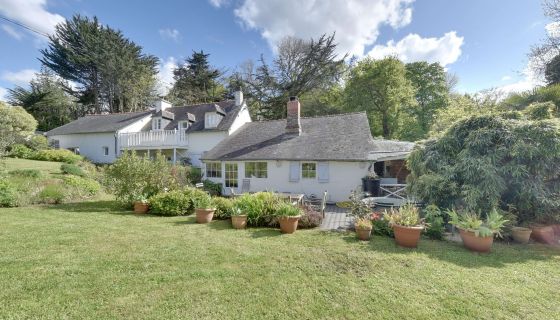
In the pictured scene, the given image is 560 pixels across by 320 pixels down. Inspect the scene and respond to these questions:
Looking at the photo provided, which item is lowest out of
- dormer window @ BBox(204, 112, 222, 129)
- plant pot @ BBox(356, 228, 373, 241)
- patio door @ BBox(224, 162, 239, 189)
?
plant pot @ BBox(356, 228, 373, 241)

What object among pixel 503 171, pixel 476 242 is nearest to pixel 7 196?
pixel 476 242

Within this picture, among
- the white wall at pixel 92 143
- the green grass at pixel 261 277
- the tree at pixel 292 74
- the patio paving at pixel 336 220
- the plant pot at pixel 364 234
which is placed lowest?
the patio paving at pixel 336 220

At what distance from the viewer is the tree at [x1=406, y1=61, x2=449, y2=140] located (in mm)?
26078

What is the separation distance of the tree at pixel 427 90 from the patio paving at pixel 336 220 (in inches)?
824

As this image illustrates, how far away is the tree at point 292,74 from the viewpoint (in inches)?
1120

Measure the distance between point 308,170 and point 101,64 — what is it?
31634mm

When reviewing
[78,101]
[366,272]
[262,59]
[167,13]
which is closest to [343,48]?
[262,59]

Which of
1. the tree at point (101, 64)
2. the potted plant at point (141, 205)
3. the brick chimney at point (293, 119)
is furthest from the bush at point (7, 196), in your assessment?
the tree at point (101, 64)

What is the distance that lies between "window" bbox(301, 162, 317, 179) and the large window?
7.32 feet

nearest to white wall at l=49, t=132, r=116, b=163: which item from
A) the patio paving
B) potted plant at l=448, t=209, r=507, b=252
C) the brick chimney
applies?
the brick chimney

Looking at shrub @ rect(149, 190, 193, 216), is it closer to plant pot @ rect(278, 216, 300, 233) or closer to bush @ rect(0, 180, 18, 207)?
plant pot @ rect(278, 216, 300, 233)

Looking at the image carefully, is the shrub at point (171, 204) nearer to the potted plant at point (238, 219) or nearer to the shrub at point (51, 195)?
the potted plant at point (238, 219)

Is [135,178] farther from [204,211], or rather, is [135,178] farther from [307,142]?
[307,142]

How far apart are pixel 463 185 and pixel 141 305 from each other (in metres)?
8.24
